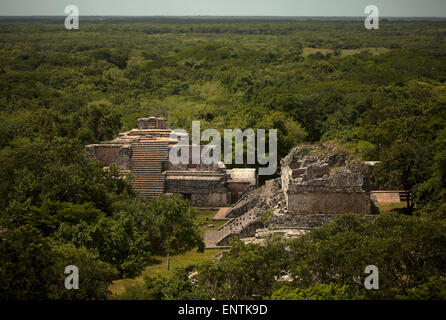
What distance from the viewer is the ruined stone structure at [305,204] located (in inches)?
1147

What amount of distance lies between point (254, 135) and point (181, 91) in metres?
37.3

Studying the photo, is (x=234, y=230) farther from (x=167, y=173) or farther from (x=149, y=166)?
(x=149, y=166)

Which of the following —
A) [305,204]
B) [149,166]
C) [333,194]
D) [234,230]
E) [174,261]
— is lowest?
[174,261]

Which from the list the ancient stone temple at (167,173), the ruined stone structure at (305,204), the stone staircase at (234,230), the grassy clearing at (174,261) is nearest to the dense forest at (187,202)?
the grassy clearing at (174,261)

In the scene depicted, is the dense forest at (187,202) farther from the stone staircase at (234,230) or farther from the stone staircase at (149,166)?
the stone staircase at (149,166)

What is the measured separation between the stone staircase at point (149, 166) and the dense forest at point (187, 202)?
315 cm

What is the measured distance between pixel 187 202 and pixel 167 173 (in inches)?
380

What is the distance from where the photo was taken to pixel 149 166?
41188mm

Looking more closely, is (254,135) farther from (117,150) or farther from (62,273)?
(62,273)

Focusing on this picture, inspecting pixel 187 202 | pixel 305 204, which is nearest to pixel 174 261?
pixel 187 202

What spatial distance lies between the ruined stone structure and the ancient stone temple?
224 inches
